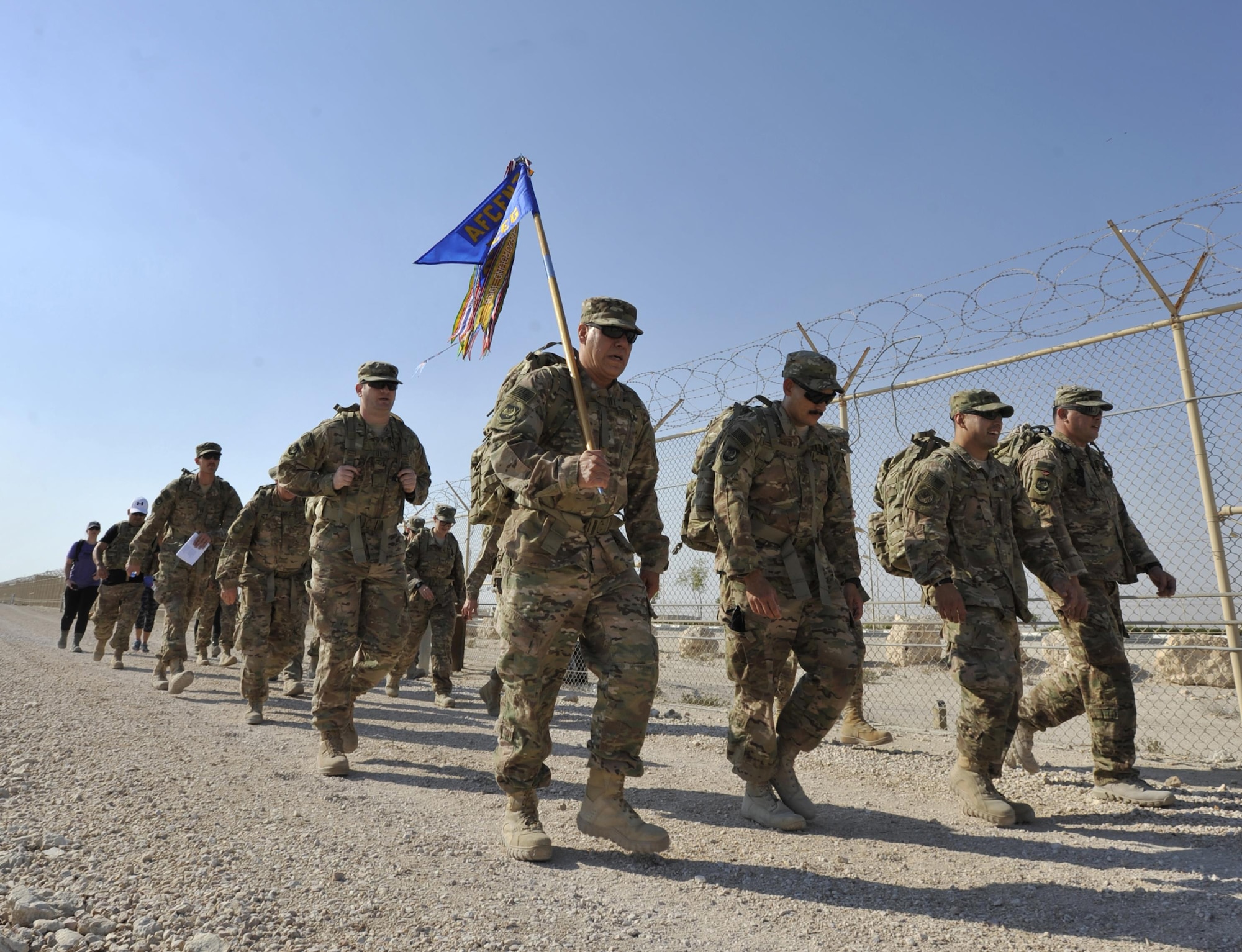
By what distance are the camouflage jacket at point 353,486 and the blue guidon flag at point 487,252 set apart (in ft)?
2.71

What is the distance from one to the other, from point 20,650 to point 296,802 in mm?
9368

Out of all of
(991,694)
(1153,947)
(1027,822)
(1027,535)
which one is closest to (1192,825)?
(1027,822)

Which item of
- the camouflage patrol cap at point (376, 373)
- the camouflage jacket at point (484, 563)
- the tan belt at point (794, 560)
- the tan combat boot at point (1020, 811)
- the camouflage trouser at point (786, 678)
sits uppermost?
the camouflage patrol cap at point (376, 373)

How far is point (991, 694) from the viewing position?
12.3ft

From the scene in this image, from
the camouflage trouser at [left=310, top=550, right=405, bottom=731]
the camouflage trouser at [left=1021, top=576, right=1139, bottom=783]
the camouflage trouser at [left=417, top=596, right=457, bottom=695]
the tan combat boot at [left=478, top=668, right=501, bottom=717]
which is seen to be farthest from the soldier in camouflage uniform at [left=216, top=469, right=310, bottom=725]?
the camouflage trouser at [left=1021, top=576, right=1139, bottom=783]

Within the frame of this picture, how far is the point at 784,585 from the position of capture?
3666 millimetres

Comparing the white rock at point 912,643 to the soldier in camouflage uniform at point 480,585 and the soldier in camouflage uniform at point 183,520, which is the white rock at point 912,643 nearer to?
the soldier in camouflage uniform at point 480,585

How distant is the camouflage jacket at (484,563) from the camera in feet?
19.1

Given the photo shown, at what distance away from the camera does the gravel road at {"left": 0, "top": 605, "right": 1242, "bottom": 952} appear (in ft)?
7.40

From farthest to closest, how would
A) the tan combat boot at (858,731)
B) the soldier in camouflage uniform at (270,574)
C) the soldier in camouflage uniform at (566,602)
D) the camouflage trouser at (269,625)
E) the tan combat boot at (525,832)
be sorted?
the soldier in camouflage uniform at (270,574) < the camouflage trouser at (269,625) < the tan combat boot at (858,731) < the soldier in camouflage uniform at (566,602) < the tan combat boot at (525,832)

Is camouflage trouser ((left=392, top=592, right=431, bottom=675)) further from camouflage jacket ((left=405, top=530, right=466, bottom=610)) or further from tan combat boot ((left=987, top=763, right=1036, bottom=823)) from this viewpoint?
tan combat boot ((left=987, top=763, right=1036, bottom=823))

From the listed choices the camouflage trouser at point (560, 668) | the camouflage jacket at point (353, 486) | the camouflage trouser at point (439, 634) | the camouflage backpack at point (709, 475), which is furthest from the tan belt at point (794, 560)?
the camouflage trouser at point (439, 634)

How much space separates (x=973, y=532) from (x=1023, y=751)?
167 centimetres

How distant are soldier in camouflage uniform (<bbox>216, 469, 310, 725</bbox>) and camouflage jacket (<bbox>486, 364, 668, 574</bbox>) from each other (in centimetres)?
400
